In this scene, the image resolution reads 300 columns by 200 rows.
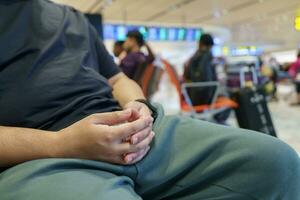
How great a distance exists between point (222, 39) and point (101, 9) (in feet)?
22.4

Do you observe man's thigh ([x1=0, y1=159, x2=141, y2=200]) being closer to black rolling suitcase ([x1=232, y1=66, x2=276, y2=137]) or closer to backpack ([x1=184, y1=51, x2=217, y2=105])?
black rolling suitcase ([x1=232, y1=66, x2=276, y2=137])

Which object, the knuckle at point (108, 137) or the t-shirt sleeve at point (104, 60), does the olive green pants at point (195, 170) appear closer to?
the knuckle at point (108, 137)

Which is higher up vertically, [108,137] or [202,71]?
[108,137]

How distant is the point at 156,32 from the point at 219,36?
11.6ft

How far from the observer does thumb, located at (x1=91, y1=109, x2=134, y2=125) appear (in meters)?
0.61

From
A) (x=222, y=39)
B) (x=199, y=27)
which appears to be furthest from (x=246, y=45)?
(x=199, y=27)

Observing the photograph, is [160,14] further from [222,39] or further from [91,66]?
[91,66]

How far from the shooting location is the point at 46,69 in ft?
2.57

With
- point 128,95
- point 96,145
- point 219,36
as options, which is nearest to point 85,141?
point 96,145

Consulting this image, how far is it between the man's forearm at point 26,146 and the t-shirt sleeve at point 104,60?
0.40 m

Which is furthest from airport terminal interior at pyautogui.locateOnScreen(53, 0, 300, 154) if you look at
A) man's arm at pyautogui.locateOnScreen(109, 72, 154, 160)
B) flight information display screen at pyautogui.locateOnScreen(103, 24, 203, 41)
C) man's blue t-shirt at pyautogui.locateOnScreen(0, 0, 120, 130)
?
man's blue t-shirt at pyautogui.locateOnScreen(0, 0, 120, 130)

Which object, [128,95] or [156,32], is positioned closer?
[128,95]

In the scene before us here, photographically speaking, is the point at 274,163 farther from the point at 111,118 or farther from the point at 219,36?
the point at 219,36

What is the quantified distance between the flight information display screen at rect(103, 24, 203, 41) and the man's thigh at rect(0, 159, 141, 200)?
10.6 m
